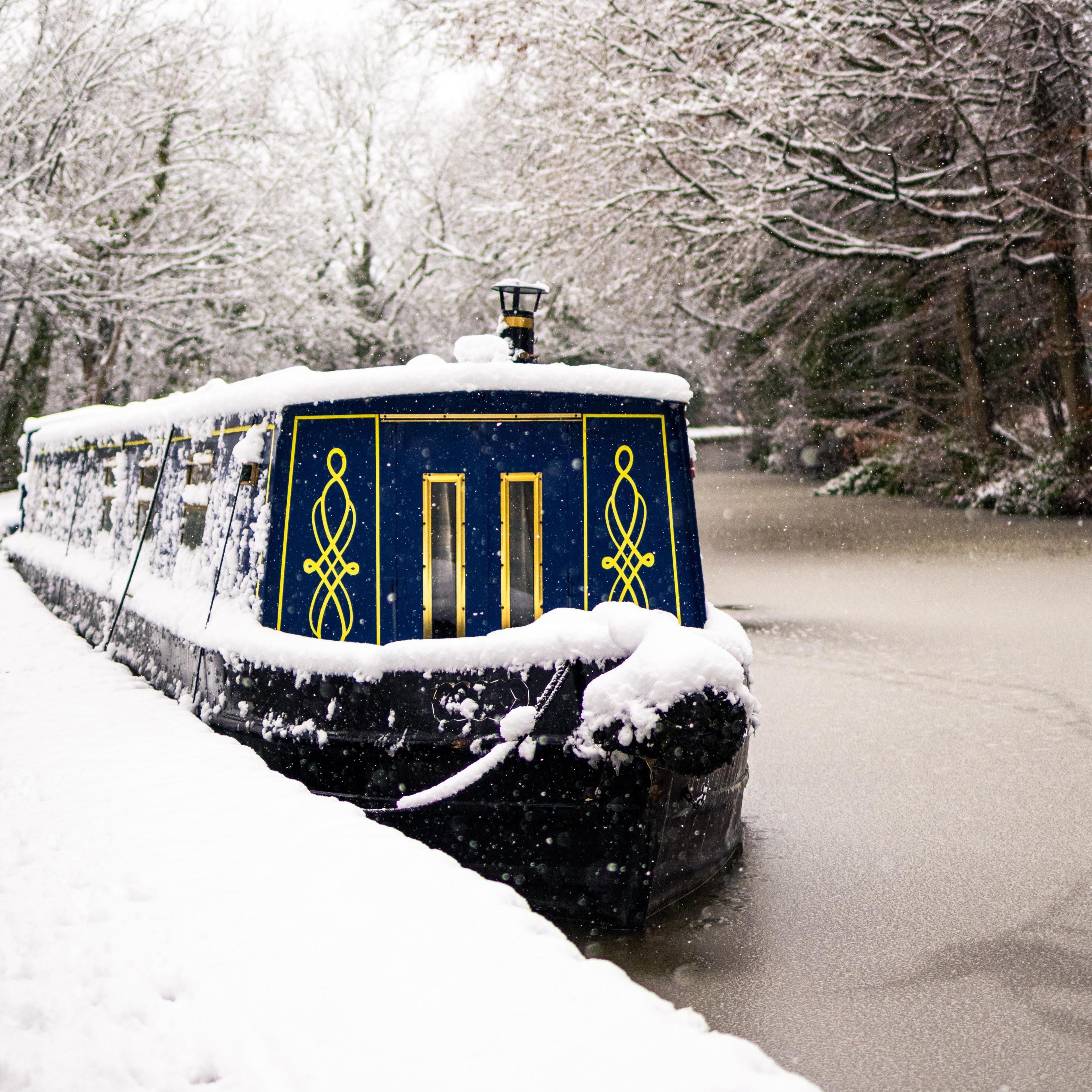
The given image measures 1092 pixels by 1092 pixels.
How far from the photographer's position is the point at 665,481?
5688 mm

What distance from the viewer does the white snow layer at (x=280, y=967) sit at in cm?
270

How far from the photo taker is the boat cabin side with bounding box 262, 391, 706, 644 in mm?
5355

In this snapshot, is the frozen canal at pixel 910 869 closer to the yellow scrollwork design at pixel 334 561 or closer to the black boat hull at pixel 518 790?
the black boat hull at pixel 518 790

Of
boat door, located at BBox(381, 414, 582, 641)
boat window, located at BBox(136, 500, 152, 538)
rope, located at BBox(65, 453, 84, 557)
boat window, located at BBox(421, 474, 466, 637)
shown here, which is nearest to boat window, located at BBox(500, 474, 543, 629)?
boat door, located at BBox(381, 414, 582, 641)

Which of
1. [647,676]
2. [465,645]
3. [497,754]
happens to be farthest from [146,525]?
[647,676]

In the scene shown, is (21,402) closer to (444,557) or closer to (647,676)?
(444,557)

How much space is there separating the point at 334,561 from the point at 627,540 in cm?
134

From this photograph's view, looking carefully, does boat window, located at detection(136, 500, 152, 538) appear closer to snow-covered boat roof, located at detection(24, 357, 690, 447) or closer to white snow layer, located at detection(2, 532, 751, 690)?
white snow layer, located at detection(2, 532, 751, 690)

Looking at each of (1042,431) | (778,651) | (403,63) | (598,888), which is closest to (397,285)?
(403,63)

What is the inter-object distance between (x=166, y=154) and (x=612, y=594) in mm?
21884

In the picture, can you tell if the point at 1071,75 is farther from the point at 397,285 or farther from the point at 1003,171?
the point at 397,285

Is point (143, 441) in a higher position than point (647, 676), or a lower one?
higher

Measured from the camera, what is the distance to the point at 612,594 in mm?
5586

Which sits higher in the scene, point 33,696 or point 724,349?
point 724,349
